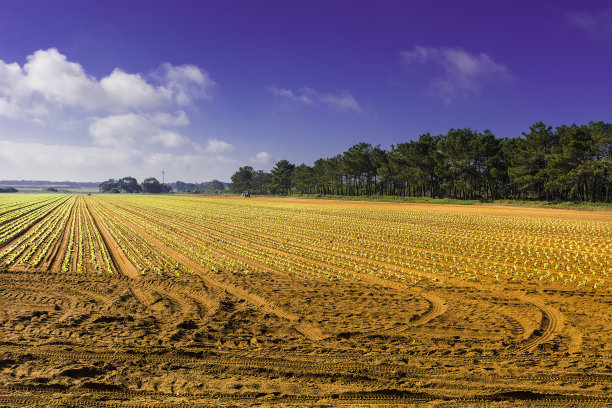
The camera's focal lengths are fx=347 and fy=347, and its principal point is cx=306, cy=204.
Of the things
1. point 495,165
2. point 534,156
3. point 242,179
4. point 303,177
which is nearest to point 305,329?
point 534,156

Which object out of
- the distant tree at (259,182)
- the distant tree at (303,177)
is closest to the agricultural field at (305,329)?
the distant tree at (303,177)

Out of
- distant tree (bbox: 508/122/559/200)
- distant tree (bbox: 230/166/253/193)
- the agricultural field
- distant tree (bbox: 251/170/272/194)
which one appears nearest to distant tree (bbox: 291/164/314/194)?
distant tree (bbox: 251/170/272/194)

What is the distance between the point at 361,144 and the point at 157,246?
3408 inches

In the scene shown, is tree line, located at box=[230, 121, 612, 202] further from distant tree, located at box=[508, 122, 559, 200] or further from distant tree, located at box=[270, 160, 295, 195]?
distant tree, located at box=[270, 160, 295, 195]

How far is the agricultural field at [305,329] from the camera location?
5.22 m

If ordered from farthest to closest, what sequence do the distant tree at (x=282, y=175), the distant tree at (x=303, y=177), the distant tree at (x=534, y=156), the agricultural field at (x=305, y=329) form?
1. the distant tree at (x=282, y=175)
2. the distant tree at (x=303, y=177)
3. the distant tree at (x=534, y=156)
4. the agricultural field at (x=305, y=329)

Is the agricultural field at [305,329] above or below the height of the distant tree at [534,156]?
below

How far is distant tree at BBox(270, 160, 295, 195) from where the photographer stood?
449 feet

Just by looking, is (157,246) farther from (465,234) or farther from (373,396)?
(465,234)

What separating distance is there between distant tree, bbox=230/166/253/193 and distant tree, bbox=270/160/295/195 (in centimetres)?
1636

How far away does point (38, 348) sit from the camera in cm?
654

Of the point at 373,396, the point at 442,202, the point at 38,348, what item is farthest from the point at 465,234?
the point at 442,202

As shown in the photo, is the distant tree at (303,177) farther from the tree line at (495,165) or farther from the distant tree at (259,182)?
the distant tree at (259,182)

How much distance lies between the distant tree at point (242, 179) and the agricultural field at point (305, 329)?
13798 cm
